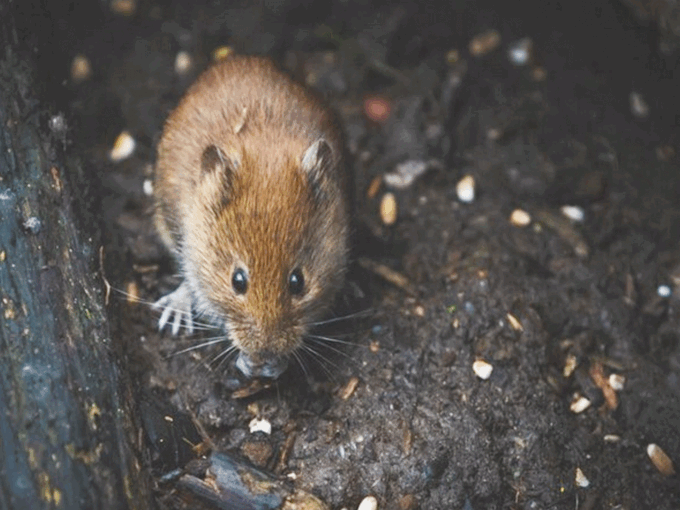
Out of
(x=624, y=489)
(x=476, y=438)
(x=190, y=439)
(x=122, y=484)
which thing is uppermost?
(x=122, y=484)

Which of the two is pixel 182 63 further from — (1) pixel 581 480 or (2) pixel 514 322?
(1) pixel 581 480

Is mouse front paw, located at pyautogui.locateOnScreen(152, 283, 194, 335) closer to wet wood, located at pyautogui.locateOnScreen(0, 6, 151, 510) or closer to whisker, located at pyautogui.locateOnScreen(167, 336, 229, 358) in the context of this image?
whisker, located at pyautogui.locateOnScreen(167, 336, 229, 358)

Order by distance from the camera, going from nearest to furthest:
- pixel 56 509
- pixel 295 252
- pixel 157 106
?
pixel 56 509
pixel 295 252
pixel 157 106

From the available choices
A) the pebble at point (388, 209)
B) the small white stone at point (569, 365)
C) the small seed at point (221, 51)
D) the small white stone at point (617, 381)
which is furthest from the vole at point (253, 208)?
the small white stone at point (617, 381)

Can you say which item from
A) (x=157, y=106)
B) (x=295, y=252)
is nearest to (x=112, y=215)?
(x=157, y=106)

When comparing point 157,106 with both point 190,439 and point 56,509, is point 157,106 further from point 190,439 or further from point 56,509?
point 56,509

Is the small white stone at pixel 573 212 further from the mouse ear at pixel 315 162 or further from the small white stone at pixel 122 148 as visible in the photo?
the small white stone at pixel 122 148
